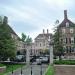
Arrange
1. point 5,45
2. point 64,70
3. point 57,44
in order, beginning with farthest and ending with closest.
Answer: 1. point 57,44
2. point 5,45
3. point 64,70

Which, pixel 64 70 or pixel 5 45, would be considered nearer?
pixel 64 70

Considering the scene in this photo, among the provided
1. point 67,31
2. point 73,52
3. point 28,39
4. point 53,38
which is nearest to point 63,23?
point 67,31

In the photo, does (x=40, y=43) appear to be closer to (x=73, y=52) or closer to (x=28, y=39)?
(x=28, y=39)

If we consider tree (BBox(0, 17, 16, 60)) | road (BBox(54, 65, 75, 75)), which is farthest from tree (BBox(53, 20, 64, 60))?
road (BBox(54, 65, 75, 75))

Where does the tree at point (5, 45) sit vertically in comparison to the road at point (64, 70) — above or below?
above

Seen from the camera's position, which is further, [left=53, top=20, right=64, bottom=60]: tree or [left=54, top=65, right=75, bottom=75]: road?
[left=53, top=20, right=64, bottom=60]: tree

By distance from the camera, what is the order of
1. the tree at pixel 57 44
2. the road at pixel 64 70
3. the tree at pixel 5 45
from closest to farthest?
the road at pixel 64 70, the tree at pixel 5 45, the tree at pixel 57 44

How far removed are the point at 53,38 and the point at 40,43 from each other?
138 ft

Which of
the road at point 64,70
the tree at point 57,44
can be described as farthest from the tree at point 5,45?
the tree at point 57,44

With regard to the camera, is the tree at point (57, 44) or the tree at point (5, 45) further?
the tree at point (57, 44)

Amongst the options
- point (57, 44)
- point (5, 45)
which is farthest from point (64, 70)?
point (57, 44)

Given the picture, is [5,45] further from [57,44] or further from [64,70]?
[57,44]

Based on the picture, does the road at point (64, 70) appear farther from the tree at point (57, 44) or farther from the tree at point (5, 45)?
the tree at point (57, 44)

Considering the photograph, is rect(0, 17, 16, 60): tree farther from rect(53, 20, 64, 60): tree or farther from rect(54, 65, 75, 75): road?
→ rect(53, 20, 64, 60): tree
